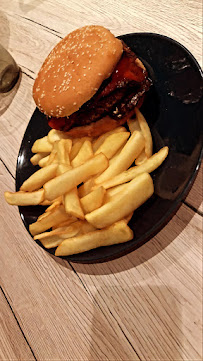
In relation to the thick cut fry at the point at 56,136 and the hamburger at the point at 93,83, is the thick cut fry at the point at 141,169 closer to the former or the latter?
the hamburger at the point at 93,83

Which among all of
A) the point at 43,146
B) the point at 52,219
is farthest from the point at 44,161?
the point at 52,219

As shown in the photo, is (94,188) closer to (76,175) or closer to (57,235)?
(76,175)

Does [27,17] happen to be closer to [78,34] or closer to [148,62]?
[78,34]

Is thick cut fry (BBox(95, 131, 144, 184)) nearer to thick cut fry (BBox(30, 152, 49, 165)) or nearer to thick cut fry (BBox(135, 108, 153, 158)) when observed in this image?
thick cut fry (BBox(135, 108, 153, 158))

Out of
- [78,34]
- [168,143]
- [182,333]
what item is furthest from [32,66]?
[182,333]

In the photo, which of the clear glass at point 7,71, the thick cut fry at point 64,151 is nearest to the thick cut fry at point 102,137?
the thick cut fry at point 64,151

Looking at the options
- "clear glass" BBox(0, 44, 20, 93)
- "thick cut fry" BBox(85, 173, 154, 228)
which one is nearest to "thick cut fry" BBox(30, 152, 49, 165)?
"thick cut fry" BBox(85, 173, 154, 228)
